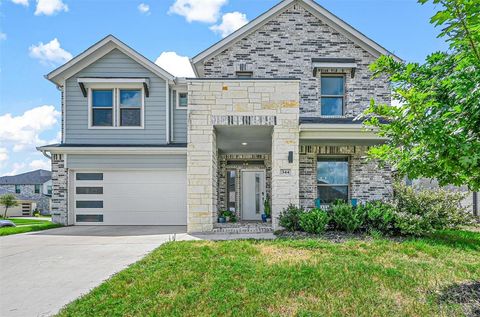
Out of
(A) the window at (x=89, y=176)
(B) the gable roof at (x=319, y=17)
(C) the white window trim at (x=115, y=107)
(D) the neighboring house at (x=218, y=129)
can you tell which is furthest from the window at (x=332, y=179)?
(A) the window at (x=89, y=176)

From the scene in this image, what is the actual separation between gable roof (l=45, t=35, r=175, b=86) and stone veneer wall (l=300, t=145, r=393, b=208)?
629 cm

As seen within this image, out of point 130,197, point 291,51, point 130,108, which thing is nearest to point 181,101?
point 130,108

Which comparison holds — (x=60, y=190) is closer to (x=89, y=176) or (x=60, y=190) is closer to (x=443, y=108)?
(x=89, y=176)

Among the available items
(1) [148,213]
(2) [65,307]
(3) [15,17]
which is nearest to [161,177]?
(1) [148,213]

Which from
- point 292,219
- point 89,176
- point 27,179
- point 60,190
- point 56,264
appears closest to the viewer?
point 56,264

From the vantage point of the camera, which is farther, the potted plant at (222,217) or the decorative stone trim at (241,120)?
the potted plant at (222,217)

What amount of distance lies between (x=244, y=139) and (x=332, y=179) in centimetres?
346

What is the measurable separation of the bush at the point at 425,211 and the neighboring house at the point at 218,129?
132cm

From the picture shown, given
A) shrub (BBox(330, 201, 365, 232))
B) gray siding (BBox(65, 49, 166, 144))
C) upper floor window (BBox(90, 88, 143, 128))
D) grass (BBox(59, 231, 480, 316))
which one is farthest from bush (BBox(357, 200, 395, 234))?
upper floor window (BBox(90, 88, 143, 128))

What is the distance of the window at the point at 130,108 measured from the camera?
13398mm

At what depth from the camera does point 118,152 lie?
1266cm

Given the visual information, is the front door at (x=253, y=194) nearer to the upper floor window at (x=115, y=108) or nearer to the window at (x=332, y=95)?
the window at (x=332, y=95)

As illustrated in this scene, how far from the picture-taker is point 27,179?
143 ft

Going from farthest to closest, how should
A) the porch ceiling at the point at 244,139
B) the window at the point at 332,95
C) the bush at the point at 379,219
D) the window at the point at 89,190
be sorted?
1. the window at the point at 89,190
2. the window at the point at 332,95
3. the porch ceiling at the point at 244,139
4. the bush at the point at 379,219
